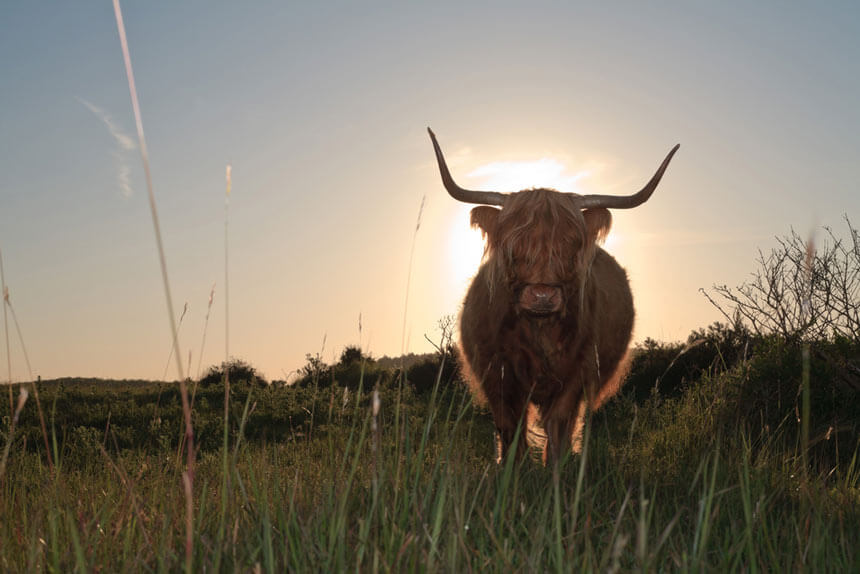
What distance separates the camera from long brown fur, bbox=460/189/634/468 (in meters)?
5.07

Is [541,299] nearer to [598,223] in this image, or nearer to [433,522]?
[598,223]

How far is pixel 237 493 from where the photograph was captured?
2.96 m

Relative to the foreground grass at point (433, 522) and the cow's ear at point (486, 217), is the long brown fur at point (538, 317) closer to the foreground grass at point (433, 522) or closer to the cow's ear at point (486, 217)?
the cow's ear at point (486, 217)

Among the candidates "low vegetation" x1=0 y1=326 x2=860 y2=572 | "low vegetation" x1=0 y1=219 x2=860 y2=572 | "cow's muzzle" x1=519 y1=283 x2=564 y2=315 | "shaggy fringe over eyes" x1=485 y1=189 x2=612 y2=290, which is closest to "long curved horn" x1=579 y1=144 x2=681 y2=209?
"shaggy fringe over eyes" x1=485 y1=189 x2=612 y2=290

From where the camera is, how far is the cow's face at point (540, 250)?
4887mm

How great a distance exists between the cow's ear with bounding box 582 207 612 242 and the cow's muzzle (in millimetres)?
993

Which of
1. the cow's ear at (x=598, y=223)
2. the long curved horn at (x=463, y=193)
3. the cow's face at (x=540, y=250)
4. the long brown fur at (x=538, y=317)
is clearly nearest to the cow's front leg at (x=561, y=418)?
the long brown fur at (x=538, y=317)

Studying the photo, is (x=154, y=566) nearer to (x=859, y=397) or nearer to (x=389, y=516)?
(x=389, y=516)

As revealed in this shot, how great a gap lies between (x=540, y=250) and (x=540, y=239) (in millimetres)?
90

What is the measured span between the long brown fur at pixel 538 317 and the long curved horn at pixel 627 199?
0.23 ft

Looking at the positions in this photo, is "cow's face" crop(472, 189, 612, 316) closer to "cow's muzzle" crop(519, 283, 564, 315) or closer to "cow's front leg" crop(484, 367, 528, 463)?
"cow's muzzle" crop(519, 283, 564, 315)

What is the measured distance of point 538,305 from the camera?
4789 mm

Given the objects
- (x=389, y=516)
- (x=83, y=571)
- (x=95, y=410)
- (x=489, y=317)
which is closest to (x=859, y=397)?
(x=489, y=317)

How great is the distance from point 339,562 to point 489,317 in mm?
3712
